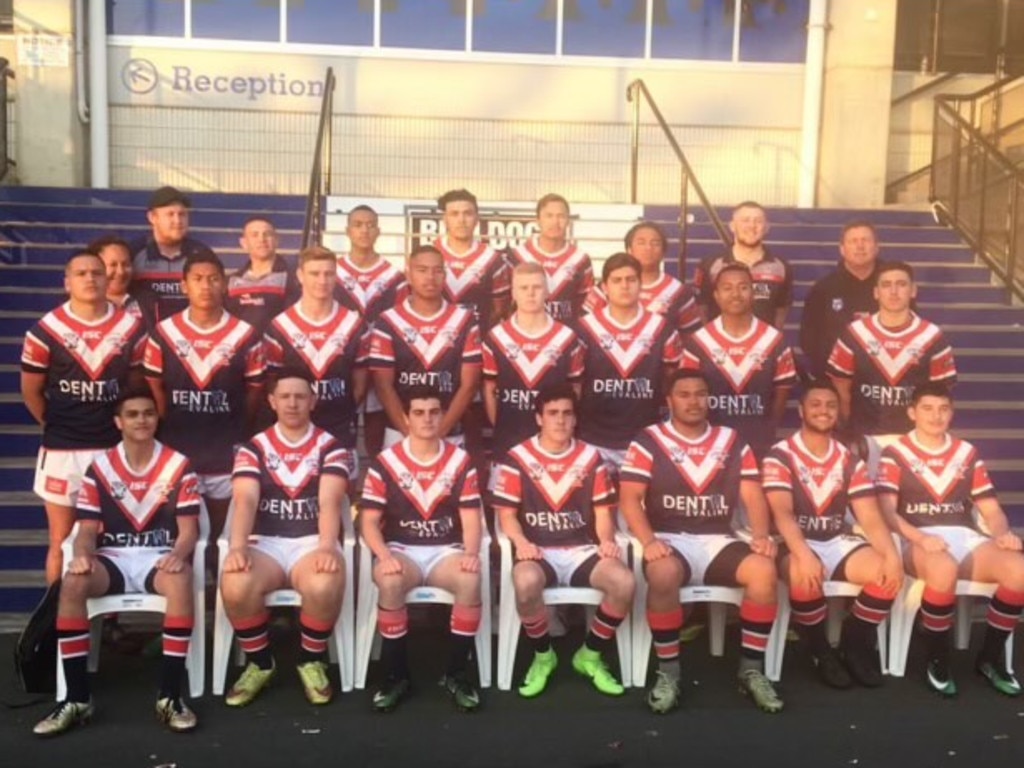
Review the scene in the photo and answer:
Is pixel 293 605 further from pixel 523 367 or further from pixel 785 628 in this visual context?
pixel 785 628

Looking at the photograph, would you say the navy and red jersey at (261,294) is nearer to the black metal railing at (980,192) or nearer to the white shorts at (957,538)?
the white shorts at (957,538)

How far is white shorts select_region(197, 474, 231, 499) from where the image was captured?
15.9ft

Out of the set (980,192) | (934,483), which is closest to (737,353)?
(934,483)

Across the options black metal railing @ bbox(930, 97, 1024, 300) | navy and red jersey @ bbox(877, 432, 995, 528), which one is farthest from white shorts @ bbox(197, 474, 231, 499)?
black metal railing @ bbox(930, 97, 1024, 300)

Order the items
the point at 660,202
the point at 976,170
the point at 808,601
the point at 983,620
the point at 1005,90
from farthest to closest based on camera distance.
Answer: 1. the point at 660,202
2. the point at 1005,90
3. the point at 976,170
4. the point at 983,620
5. the point at 808,601

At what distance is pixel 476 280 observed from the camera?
5812 millimetres

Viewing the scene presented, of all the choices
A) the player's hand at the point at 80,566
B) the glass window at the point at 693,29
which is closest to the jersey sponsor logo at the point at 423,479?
the player's hand at the point at 80,566

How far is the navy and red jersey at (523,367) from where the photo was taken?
5.06m

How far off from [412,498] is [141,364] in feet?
4.66

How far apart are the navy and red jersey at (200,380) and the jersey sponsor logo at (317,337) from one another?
0.21 metres

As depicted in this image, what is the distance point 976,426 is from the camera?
7.05 metres

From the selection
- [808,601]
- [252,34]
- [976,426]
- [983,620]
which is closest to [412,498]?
[808,601]

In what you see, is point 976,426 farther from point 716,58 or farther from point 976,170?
point 716,58

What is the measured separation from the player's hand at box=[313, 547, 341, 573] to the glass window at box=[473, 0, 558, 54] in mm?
7663
